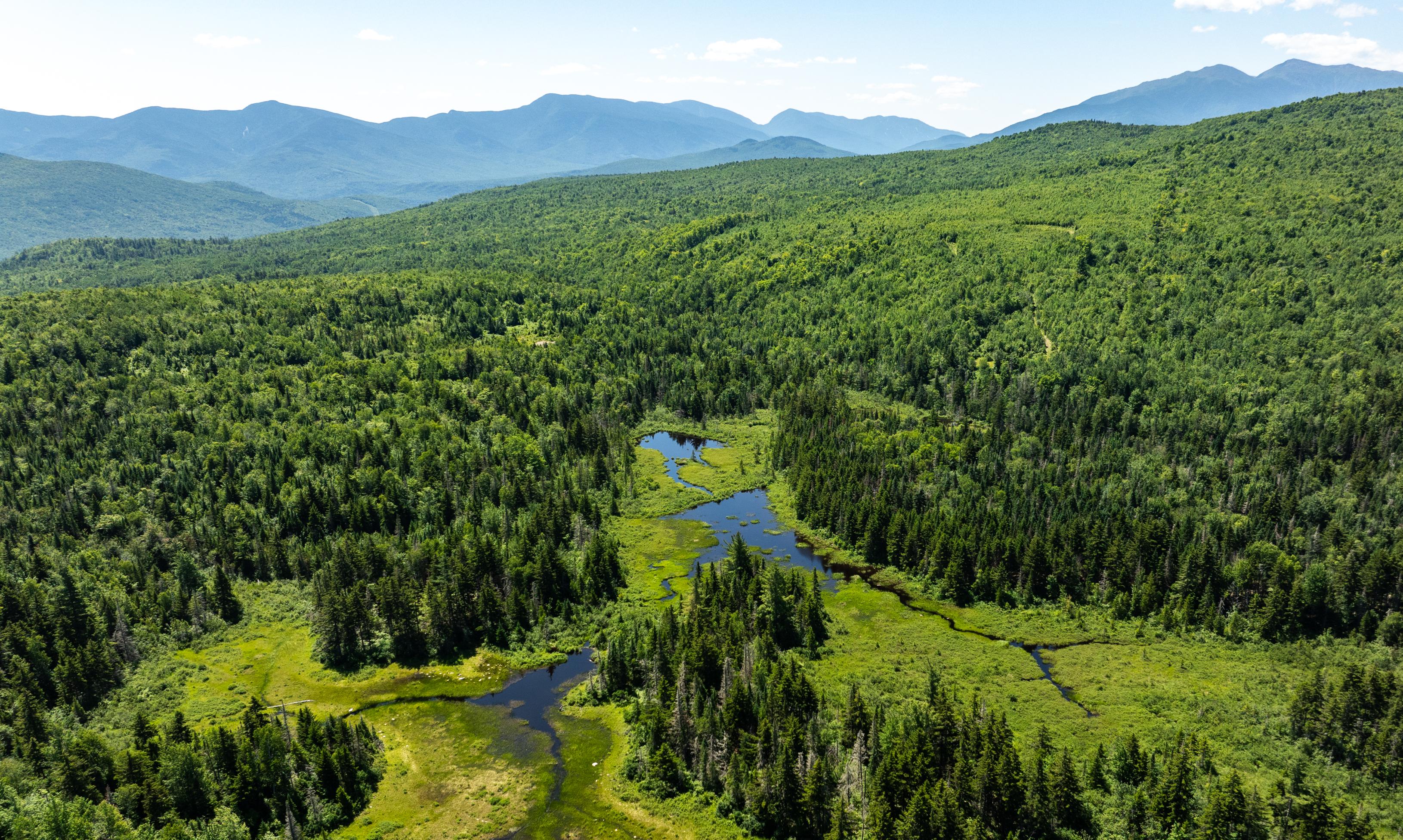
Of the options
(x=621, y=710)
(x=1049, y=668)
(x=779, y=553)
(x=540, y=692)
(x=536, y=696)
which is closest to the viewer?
(x=621, y=710)

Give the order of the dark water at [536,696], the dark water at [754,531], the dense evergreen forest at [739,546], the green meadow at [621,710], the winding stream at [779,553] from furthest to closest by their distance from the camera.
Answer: the dark water at [754,531] → the winding stream at [779,553] → the dark water at [536,696] → the green meadow at [621,710] → the dense evergreen forest at [739,546]

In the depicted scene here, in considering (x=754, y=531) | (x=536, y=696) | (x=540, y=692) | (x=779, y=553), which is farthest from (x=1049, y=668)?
(x=536, y=696)

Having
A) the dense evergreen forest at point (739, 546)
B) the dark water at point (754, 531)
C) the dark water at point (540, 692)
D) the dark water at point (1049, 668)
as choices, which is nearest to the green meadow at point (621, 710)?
the dark water at point (1049, 668)

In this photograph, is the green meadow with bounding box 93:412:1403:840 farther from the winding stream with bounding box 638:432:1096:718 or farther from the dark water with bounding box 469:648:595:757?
the dark water with bounding box 469:648:595:757

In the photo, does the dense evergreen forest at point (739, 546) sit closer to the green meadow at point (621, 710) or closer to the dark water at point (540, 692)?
the green meadow at point (621, 710)

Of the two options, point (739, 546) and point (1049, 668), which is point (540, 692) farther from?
point (1049, 668)

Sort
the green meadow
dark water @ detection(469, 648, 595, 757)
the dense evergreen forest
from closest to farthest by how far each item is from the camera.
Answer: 1. the dense evergreen forest
2. the green meadow
3. dark water @ detection(469, 648, 595, 757)

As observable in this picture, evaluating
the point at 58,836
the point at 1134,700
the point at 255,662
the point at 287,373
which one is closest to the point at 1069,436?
the point at 1134,700

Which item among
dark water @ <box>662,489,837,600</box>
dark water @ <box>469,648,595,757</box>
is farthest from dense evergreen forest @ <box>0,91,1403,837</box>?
dark water @ <box>662,489,837,600</box>
